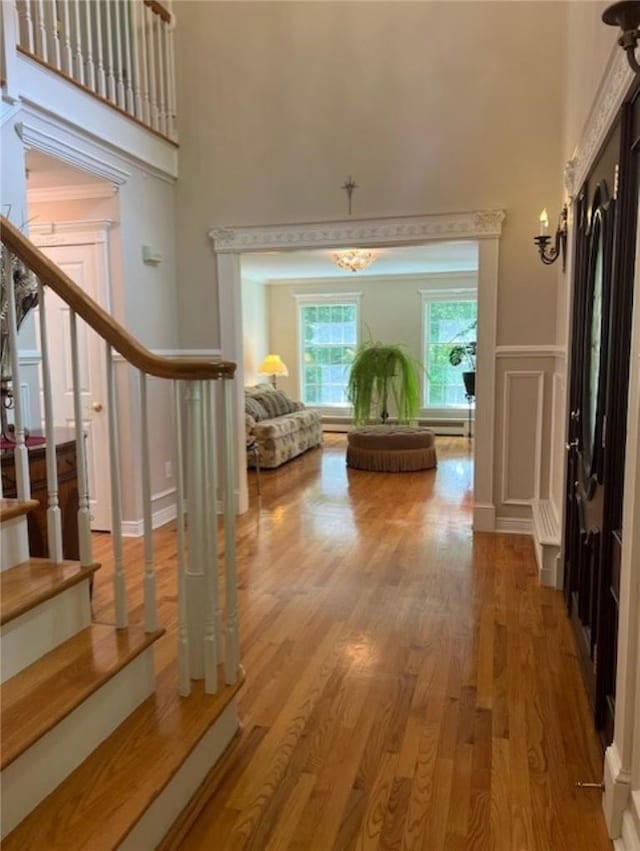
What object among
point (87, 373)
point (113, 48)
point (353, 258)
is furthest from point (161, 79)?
point (353, 258)

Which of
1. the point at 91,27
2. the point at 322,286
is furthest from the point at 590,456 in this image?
the point at 322,286

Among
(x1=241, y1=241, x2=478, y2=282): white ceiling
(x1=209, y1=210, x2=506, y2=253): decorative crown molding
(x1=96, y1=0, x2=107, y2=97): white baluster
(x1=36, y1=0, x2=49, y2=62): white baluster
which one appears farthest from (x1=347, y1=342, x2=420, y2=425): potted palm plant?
(x1=36, y1=0, x2=49, y2=62): white baluster

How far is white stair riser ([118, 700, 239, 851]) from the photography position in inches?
60.8

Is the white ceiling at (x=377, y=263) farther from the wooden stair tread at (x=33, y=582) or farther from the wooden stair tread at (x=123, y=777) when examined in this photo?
the wooden stair tread at (x=123, y=777)

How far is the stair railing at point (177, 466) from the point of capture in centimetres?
183

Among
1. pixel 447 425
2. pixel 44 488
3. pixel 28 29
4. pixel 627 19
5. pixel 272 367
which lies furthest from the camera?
pixel 447 425

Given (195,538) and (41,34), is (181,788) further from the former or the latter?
(41,34)

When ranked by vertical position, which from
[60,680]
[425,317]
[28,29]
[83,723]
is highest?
[28,29]

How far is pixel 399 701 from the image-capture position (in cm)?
236

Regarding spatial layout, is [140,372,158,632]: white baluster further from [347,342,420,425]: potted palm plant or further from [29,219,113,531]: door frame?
[347,342,420,425]: potted palm plant

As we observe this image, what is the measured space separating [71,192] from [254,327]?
18.1 ft

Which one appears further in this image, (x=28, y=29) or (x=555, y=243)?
(x=555, y=243)

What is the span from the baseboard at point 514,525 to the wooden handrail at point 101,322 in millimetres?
3257

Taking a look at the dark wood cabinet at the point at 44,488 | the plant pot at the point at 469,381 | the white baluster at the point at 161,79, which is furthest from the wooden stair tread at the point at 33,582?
the plant pot at the point at 469,381
